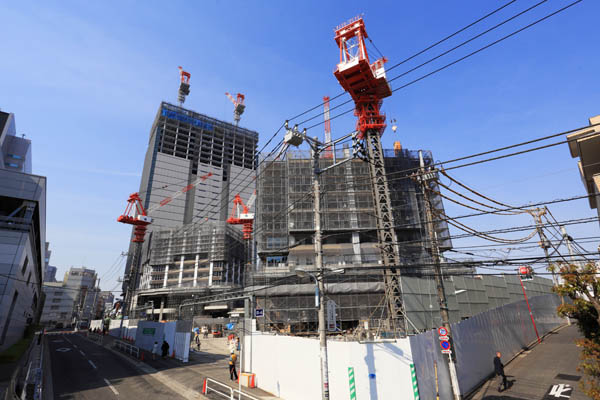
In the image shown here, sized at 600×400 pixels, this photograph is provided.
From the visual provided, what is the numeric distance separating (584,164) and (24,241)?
40.9 meters

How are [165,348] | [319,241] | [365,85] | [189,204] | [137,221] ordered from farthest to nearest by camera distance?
[189,204], [137,221], [365,85], [165,348], [319,241]

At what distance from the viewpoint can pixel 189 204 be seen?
Result: 128m

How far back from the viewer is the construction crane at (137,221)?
49603mm

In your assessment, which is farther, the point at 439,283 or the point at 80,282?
the point at 80,282

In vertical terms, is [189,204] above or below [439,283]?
above

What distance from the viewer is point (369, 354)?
10945 millimetres

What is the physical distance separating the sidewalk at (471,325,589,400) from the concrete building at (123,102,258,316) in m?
61.3

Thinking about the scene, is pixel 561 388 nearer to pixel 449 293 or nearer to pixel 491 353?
pixel 491 353

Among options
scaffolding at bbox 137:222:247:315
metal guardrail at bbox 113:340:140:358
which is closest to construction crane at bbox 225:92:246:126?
scaffolding at bbox 137:222:247:315

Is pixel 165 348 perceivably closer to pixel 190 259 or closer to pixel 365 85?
pixel 365 85

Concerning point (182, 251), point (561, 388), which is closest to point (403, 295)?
point (561, 388)

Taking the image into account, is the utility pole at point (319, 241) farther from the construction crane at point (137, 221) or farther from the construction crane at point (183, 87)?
the construction crane at point (183, 87)

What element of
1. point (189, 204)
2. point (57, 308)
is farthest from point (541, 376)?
point (57, 308)

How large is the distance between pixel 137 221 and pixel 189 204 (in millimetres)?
49762
